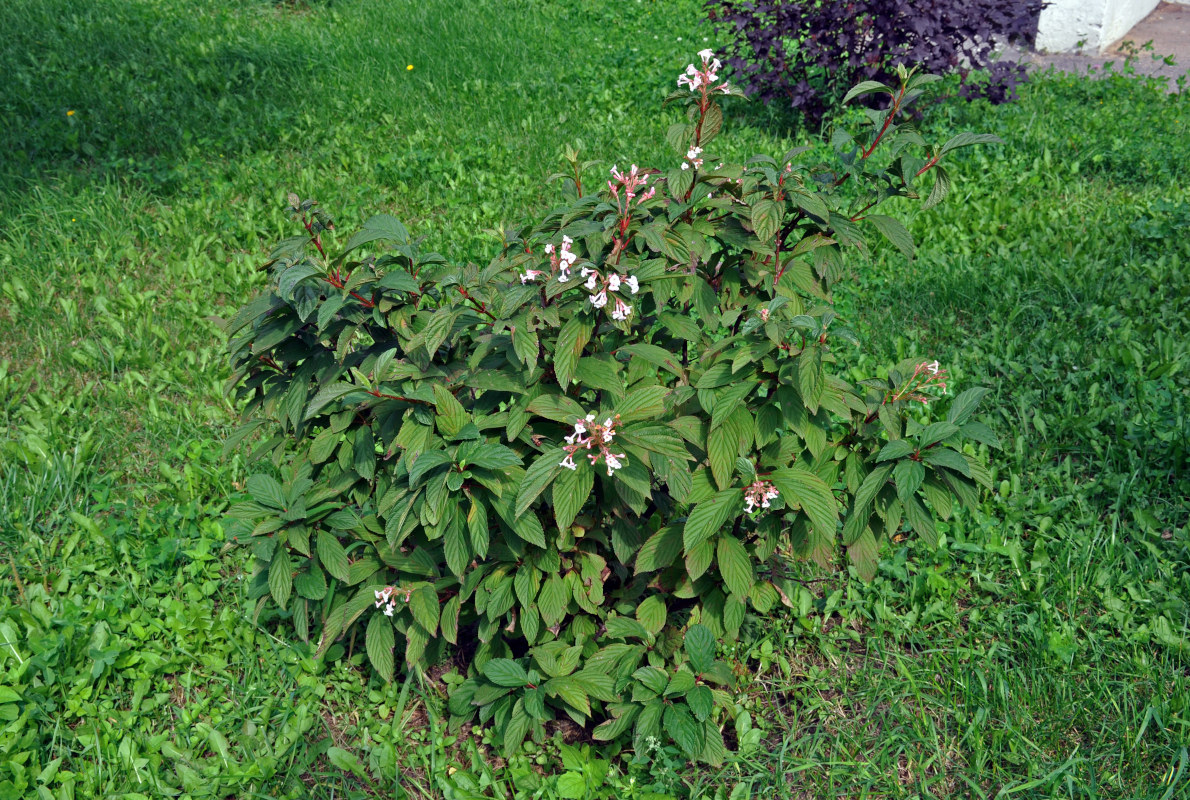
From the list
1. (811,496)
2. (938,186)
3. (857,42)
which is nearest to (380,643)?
(811,496)

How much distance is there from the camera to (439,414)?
192 centimetres

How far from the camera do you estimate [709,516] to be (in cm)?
191

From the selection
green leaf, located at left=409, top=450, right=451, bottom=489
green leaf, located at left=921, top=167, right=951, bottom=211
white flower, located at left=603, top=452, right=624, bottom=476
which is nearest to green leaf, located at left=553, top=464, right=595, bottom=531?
white flower, located at left=603, top=452, right=624, bottom=476

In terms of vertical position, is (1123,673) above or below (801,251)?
below

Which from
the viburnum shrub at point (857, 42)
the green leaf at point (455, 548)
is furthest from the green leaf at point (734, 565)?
the viburnum shrub at point (857, 42)

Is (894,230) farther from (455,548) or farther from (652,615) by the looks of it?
(455,548)

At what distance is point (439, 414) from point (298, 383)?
0.41 metres

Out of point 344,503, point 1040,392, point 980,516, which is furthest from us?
point 1040,392

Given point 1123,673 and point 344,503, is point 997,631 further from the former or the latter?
point 344,503

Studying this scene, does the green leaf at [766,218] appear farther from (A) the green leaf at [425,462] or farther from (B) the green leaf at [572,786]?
(B) the green leaf at [572,786]

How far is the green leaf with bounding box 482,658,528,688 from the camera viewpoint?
2.13 meters

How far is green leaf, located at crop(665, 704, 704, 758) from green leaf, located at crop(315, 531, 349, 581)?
0.81 metres

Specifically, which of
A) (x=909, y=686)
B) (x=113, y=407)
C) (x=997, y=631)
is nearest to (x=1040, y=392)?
(x=997, y=631)

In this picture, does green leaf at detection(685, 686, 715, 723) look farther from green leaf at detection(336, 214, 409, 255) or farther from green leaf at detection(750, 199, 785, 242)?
green leaf at detection(336, 214, 409, 255)
